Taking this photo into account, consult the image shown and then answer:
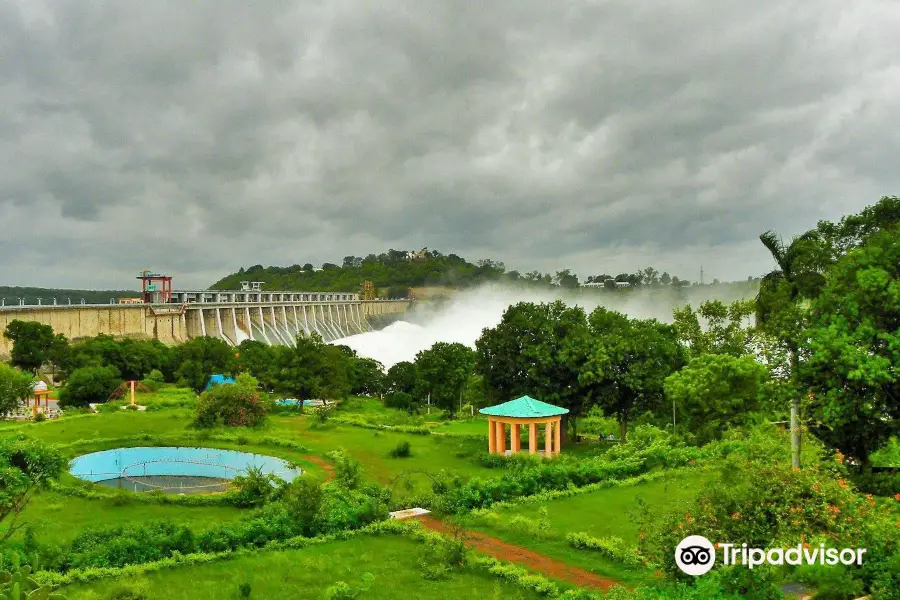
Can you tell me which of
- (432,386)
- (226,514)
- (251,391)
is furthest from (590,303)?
(226,514)

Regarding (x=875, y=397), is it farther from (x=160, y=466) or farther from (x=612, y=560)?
(x=160, y=466)

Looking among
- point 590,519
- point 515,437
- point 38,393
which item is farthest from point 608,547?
point 38,393

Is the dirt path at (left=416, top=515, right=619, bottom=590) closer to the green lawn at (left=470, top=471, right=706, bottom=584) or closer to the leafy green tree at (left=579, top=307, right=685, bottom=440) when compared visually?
the green lawn at (left=470, top=471, right=706, bottom=584)

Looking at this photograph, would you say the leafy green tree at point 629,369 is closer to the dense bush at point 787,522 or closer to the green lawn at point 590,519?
the green lawn at point 590,519

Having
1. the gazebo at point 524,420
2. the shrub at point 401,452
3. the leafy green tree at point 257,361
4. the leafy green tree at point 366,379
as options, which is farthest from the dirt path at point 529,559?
the leafy green tree at point 366,379

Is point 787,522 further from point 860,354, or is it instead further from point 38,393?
point 38,393

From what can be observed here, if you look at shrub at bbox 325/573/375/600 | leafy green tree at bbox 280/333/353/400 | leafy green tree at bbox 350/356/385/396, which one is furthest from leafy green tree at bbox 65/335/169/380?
shrub at bbox 325/573/375/600
